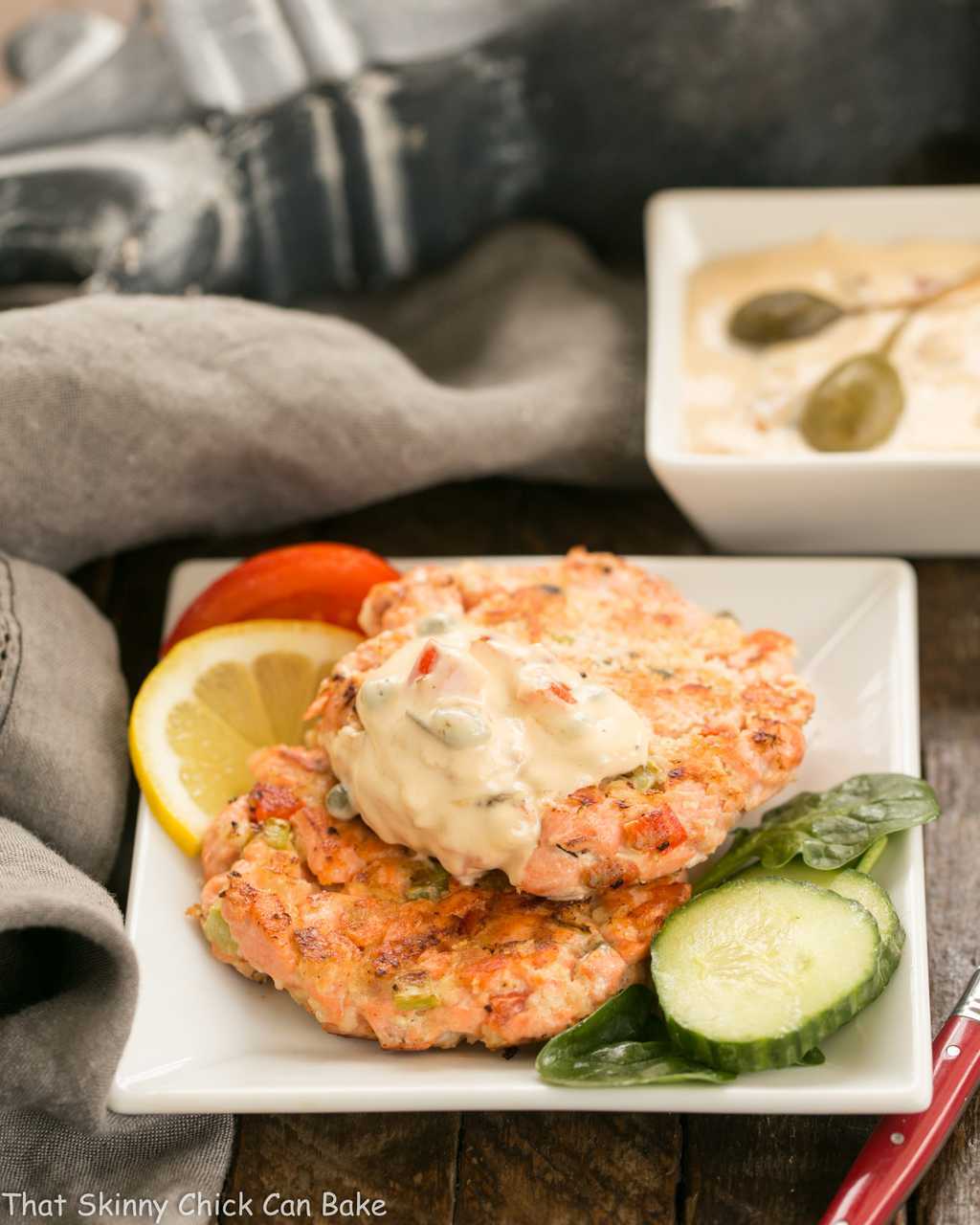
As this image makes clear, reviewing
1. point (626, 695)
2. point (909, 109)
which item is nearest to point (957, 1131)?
point (626, 695)

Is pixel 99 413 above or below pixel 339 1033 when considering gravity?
above

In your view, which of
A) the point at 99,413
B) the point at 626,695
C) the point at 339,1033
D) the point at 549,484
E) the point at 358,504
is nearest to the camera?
the point at 339,1033

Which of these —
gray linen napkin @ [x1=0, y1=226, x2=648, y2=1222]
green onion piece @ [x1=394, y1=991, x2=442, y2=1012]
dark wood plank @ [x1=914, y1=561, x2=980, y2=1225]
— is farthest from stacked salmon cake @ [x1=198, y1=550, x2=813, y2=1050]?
dark wood plank @ [x1=914, y1=561, x2=980, y2=1225]

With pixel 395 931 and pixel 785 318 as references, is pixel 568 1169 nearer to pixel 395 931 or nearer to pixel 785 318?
pixel 395 931

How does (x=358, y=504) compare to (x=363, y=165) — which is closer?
(x=358, y=504)

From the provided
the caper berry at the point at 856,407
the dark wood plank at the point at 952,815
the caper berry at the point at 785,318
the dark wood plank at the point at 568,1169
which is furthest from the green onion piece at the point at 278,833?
the caper berry at the point at 785,318

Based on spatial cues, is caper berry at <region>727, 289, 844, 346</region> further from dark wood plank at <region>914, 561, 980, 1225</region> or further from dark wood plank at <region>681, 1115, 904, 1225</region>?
dark wood plank at <region>681, 1115, 904, 1225</region>

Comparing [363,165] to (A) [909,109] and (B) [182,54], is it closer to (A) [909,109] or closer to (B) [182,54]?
(B) [182,54]

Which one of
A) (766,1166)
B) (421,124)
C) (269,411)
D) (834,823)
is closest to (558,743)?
(834,823)
